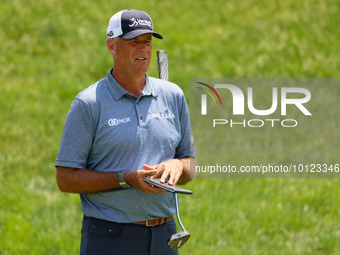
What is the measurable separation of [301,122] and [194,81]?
7.18ft

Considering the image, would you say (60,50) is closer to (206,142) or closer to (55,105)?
(55,105)

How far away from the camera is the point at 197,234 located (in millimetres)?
7547

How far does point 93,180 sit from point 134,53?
860 mm

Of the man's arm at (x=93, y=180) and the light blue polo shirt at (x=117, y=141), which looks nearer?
the man's arm at (x=93, y=180)

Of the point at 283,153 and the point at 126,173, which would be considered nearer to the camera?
the point at 126,173

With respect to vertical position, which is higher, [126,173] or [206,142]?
[126,173]

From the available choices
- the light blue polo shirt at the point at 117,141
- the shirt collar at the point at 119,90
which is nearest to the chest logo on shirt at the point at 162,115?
the light blue polo shirt at the point at 117,141

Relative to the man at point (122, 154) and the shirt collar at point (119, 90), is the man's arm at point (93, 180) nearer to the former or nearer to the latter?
the man at point (122, 154)

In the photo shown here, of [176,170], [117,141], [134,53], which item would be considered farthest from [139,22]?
[176,170]

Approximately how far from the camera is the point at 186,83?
1148cm

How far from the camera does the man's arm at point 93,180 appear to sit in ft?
12.0

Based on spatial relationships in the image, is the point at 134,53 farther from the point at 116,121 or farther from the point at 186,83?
the point at 186,83

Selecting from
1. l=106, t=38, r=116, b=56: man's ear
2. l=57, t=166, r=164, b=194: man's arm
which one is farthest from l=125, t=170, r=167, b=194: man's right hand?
l=106, t=38, r=116, b=56: man's ear

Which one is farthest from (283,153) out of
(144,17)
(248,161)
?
(144,17)
